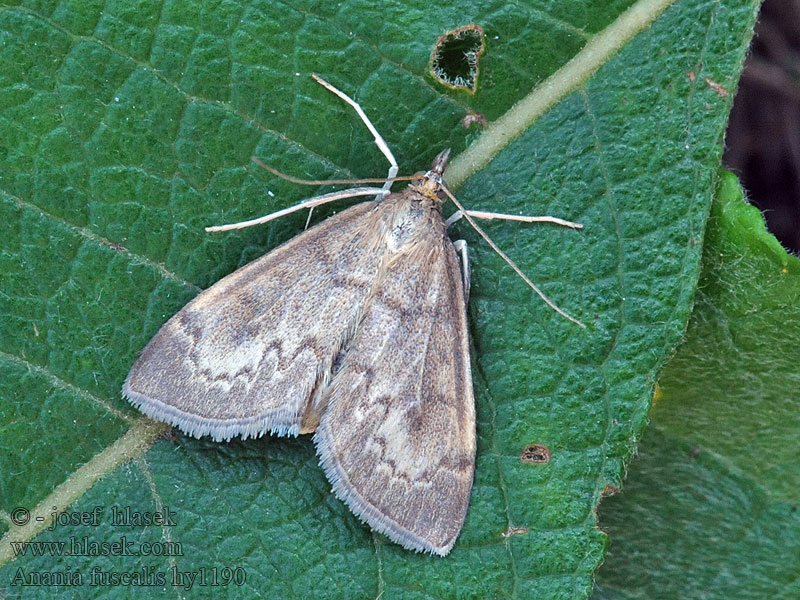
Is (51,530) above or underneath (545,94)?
underneath

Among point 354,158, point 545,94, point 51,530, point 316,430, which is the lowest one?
point 51,530

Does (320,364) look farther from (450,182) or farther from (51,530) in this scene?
(51,530)

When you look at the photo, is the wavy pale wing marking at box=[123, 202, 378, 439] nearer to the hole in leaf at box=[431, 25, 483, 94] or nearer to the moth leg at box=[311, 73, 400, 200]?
the moth leg at box=[311, 73, 400, 200]

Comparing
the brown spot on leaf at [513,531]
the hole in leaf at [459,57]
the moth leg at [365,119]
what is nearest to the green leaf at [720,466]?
the brown spot on leaf at [513,531]

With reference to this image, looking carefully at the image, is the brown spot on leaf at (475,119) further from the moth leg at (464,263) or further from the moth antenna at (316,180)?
the moth leg at (464,263)

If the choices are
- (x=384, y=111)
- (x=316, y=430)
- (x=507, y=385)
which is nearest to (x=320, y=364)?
(x=316, y=430)

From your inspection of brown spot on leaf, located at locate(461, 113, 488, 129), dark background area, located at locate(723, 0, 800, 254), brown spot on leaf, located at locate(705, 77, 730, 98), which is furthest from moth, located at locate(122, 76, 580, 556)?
dark background area, located at locate(723, 0, 800, 254)

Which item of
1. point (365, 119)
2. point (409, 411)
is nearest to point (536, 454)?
point (409, 411)
